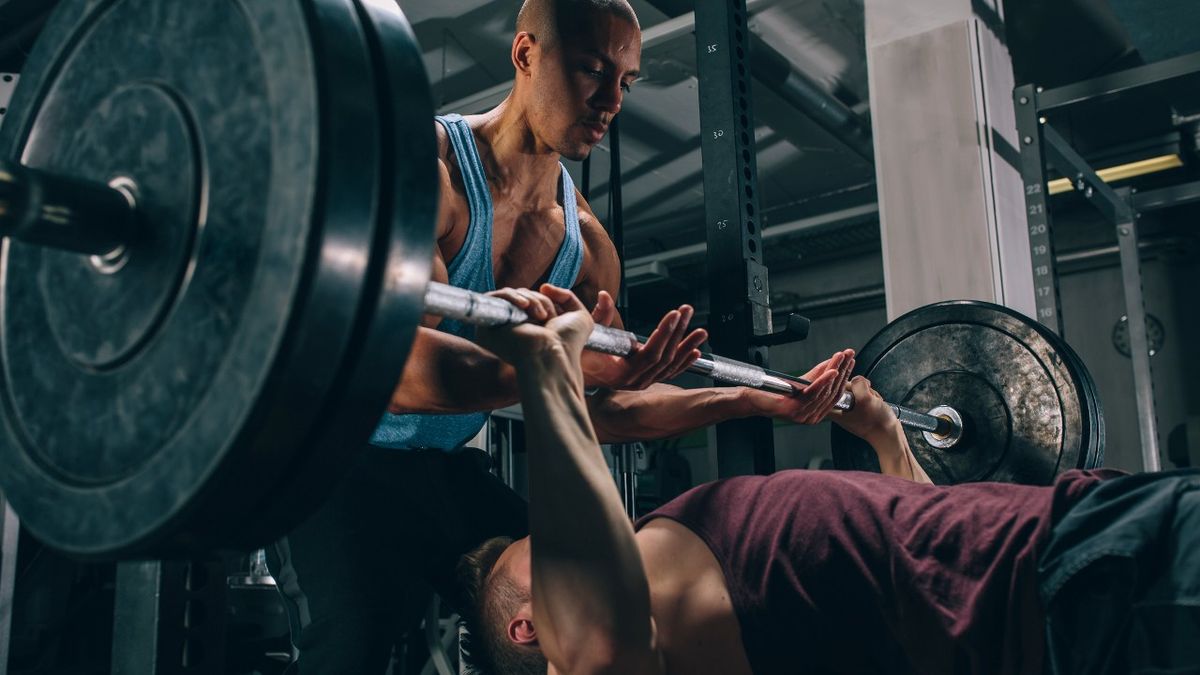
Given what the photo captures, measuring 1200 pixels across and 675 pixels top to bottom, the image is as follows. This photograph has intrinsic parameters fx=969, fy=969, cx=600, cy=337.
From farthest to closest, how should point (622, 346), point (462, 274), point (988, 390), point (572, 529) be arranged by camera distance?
point (988, 390) < point (462, 274) < point (622, 346) < point (572, 529)

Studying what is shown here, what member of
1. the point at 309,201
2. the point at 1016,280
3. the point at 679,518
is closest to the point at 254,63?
the point at 309,201

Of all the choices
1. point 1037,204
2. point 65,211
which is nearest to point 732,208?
point 65,211

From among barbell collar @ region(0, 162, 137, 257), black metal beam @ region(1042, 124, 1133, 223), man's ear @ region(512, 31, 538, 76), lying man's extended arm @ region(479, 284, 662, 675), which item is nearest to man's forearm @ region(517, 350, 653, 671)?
lying man's extended arm @ region(479, 284, 662, 675)

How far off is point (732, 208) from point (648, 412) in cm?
47

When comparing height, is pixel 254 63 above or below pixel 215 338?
above

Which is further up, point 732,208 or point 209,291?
point 732,208

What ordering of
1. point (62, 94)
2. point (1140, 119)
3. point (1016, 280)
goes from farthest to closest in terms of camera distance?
point (1140, 119), point (1016, 280), point (62, 94)

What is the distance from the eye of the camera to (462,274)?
1764 mm

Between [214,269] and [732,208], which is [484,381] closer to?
[732,208]

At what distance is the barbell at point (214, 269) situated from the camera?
0.79 m

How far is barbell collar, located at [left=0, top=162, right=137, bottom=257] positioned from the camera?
2.73 ft

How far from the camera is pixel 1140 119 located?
18.7 ft

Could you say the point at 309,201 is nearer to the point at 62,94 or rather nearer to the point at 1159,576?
the point at 62,94

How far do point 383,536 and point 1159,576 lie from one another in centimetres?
118
